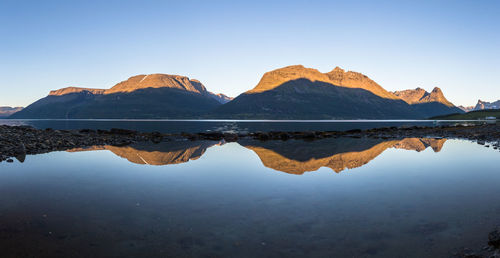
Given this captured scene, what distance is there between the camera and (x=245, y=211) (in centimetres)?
1052

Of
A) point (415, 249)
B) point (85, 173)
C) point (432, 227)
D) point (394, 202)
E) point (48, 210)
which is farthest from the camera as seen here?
point (85, 173)

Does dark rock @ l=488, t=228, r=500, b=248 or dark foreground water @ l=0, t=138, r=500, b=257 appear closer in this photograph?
dark rock @ l=488, t=228, r=500, b=248

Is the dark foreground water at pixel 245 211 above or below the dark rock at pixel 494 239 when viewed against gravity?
below

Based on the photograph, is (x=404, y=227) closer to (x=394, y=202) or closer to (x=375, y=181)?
(x=394, y=202)

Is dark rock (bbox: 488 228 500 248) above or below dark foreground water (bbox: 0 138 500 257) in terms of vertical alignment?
above

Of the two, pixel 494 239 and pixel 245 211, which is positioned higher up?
pixel 494 239

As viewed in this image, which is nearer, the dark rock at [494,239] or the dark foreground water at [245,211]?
the dark rock at [494,239]

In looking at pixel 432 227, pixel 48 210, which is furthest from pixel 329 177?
pixel 48 210

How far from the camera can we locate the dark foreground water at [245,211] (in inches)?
296

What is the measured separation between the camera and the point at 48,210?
34.3ft

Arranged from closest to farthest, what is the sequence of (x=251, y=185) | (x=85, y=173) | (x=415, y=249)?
(x=415, y=249)
(x=251, y=185)
(x=85, y=173)

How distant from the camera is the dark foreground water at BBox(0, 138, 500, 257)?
7.52 meters

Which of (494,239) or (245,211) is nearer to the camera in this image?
(494,239)

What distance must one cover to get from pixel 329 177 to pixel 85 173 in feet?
48.4
